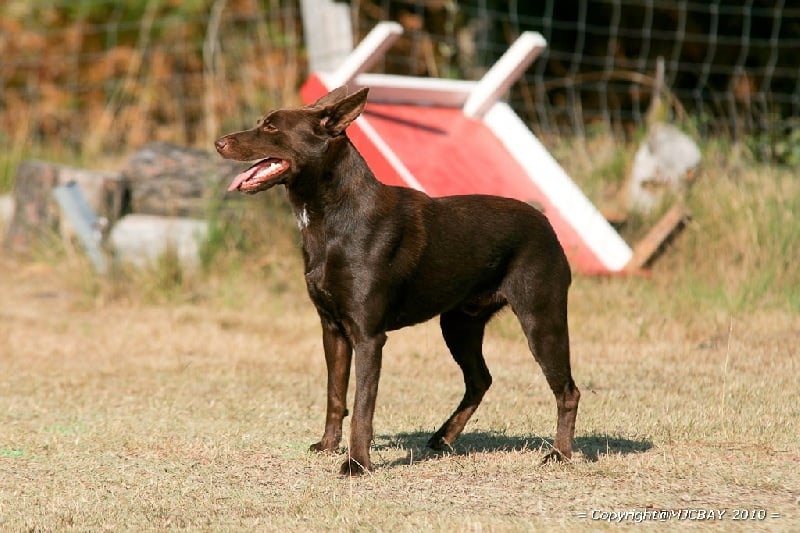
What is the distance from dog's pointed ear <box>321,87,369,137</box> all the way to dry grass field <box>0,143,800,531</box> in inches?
54.9

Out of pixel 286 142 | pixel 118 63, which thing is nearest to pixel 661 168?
pixel 286 142

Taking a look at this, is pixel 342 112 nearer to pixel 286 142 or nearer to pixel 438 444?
pixel 286 142

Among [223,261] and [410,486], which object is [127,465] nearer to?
[410,486]

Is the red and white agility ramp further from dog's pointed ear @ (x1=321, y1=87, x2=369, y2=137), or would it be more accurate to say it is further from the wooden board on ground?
dog's pointed ear @ (x1=321, y1=87, x2=369, y2=137)

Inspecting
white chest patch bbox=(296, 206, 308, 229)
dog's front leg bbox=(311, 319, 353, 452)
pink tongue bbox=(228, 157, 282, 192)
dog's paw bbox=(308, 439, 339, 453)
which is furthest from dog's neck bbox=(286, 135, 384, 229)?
dog's paw bbox=(308, 439, 339, 453)

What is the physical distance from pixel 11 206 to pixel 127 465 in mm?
6643

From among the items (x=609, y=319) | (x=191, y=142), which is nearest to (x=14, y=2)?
(x=191, y=142)

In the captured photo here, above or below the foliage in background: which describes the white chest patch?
above

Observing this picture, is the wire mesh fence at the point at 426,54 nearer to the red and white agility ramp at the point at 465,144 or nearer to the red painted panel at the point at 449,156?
the red and white agility ramp at the point at 465,144

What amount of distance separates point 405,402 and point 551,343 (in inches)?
62.7

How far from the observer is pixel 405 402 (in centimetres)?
684

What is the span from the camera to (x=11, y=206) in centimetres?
1141

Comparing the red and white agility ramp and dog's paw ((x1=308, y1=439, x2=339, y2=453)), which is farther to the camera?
the red and white agility ramp

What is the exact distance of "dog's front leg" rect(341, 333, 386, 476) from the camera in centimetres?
507
